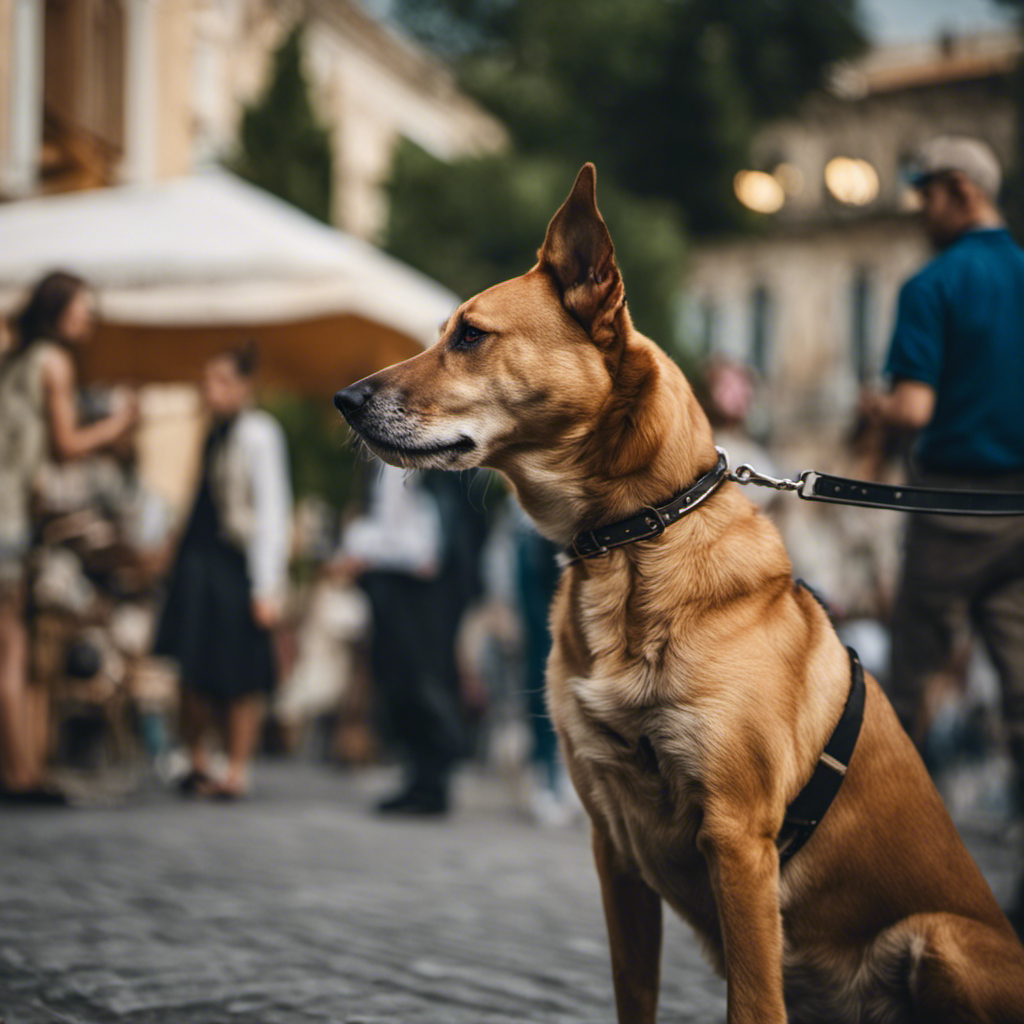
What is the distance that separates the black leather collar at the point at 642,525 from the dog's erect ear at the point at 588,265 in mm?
345

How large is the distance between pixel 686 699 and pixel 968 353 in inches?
82.6

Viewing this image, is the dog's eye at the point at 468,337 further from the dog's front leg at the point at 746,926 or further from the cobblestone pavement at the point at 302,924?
the cobblestone pavement at the point at 302,924

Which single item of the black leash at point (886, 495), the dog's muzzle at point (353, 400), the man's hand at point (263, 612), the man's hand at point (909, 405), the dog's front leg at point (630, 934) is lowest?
the dog's front leg at point (630, 934)

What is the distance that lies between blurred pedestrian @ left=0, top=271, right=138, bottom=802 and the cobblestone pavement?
74 cm

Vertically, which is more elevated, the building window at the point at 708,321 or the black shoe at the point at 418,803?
the building window at the point at 708,321

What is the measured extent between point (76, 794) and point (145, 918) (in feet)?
9.75

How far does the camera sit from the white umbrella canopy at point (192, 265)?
6.73 m

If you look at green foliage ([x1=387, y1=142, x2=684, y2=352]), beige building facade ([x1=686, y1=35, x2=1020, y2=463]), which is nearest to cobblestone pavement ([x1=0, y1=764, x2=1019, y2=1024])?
green foliage ([x1=387, y1=142, x2=684, y2=352])

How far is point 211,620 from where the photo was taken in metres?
6.59

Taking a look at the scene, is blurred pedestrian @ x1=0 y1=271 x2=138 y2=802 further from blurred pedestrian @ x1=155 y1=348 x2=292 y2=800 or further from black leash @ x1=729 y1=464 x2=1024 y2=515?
black leash @ x1=729 y1=464 x2=1024 y2=515

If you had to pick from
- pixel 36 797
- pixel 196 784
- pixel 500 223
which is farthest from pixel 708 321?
pixel 36 797

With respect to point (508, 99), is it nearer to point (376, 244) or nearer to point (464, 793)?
point (376, 244)

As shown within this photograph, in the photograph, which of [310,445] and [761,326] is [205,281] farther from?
[761,326]

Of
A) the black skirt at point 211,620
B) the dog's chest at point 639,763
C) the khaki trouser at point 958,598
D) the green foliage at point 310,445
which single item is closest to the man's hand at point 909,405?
the khaki trouser at point 958,598
